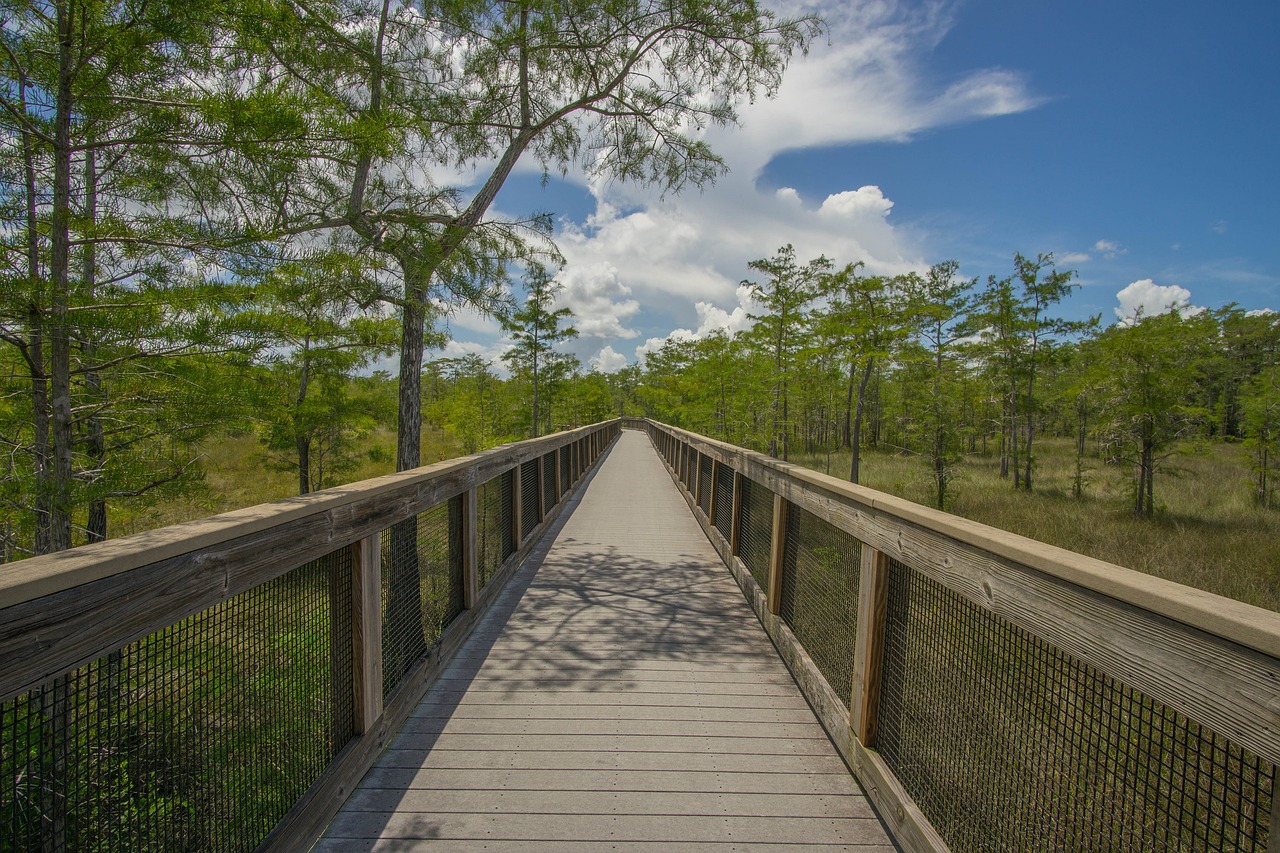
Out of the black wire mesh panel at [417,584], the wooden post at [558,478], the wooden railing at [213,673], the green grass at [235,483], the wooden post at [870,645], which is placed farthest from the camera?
the wooden post at [558,478]

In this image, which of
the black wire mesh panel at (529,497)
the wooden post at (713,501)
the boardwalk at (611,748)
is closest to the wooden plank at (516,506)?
the black wire mesh panel at (529,497)

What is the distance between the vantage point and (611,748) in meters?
2.52

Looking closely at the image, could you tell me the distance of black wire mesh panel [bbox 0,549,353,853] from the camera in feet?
4.62

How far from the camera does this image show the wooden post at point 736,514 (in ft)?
16.1

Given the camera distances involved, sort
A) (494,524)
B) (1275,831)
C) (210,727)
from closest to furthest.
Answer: (1275,831) < (210,727) < (494,524)

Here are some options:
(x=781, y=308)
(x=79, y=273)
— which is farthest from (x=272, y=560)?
(x=781, y=308)

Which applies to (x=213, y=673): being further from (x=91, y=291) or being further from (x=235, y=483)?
(x=235, y=483)

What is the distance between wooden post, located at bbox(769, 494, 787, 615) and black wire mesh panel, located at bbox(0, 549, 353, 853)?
2435mm

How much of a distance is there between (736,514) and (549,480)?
3.00 m

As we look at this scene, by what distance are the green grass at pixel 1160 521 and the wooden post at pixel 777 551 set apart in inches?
231

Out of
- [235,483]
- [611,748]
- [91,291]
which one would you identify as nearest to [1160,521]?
[611,748]

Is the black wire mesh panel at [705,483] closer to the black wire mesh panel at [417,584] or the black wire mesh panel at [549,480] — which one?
the black wire mesh panel at [549,480]

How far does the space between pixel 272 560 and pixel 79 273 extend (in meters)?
3.35

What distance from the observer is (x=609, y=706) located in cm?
288
